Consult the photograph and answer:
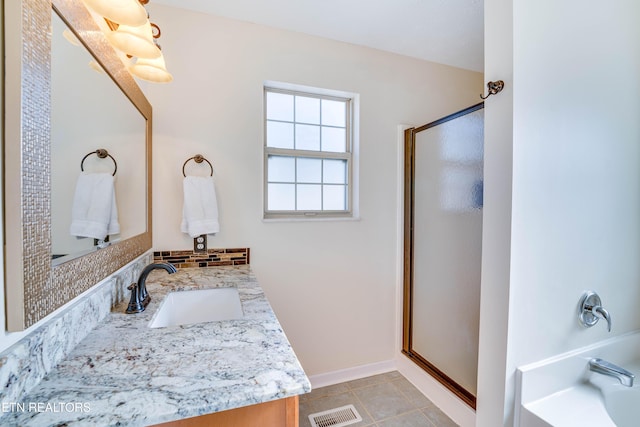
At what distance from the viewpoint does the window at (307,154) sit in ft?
6.61

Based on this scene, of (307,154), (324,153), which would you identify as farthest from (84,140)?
(324,153)

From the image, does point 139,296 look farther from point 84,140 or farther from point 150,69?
point 150,69

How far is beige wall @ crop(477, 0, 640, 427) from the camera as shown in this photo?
1.05m

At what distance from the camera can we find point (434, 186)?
1.92m

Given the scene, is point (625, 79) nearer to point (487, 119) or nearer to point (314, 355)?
point (487, 119)

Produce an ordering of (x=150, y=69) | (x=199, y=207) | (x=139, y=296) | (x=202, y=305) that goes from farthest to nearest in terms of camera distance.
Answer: (x=199, y=207)
(x=202, y=305)
(x=150, y=69)
(x=139, y=296)

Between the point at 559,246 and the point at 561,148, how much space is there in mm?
412

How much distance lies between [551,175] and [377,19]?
1451mm

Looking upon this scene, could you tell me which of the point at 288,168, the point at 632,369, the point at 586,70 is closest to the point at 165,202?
the point at 288,168

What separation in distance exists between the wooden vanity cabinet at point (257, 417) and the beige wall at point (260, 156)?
4.15ft

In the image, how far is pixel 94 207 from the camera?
3.22ft

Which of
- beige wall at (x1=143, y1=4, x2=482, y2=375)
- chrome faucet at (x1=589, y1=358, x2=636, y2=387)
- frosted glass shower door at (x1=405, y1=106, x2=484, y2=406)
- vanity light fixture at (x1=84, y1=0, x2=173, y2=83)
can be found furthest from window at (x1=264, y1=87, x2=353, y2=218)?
chrome faucet at (x1=589, y1=358, x2=636, y2=387)

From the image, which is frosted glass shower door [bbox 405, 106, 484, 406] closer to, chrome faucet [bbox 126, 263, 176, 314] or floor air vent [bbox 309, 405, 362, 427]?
floor air vent [bbox 309, 405, 362, 427]

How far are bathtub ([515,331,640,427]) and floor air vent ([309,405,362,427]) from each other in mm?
956
